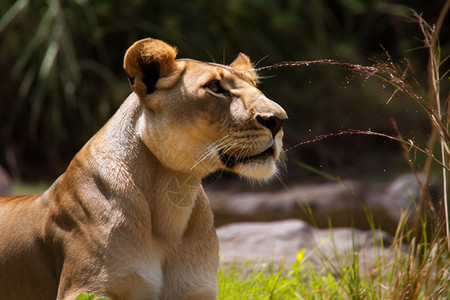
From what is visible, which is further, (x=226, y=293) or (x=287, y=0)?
(x=287, y=0)

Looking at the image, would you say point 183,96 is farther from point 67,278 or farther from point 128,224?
point 67,278

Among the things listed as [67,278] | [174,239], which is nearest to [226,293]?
[174,239]

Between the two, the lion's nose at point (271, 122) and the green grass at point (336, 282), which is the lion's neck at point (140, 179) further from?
the green grass at point (336, 282)

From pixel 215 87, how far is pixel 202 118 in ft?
0.41

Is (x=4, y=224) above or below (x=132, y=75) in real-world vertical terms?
below

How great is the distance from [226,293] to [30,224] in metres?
1.01

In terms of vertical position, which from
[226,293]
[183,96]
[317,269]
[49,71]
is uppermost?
[183,96]

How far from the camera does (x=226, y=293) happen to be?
3236 mm

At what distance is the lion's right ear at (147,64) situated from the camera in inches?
95.5

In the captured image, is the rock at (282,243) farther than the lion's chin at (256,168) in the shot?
Yes

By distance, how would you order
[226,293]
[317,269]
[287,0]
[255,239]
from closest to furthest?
[226,293], [317,269], [255,239], [287,0]

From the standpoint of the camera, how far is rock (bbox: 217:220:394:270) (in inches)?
159

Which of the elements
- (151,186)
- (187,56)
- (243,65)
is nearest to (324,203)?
(187,56)

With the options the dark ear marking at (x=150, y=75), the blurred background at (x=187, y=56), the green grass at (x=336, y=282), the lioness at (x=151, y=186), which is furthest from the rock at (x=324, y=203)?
the dark ear marking at (x=150, y=75)
